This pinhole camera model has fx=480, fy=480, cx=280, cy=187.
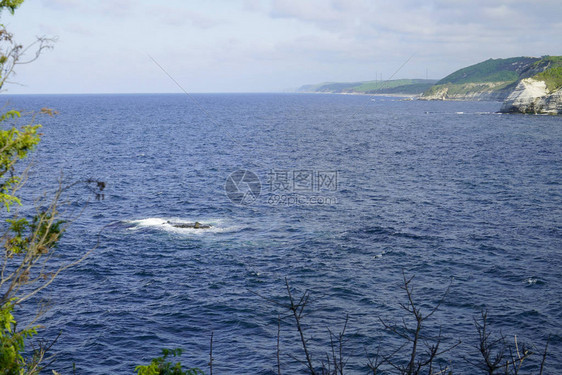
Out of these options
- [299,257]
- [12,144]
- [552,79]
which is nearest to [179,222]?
[299,257]

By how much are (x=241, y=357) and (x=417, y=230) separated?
23945mm

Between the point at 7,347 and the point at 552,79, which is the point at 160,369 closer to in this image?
the point at 7,347

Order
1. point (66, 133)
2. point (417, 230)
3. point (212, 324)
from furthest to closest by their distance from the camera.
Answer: point (66, 133), point (417, 230), point (212, 324)

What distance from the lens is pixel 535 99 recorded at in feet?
505

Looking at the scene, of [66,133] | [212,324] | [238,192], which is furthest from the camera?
[66,133]

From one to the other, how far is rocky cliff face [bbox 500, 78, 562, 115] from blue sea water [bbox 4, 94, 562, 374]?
81.8 metres

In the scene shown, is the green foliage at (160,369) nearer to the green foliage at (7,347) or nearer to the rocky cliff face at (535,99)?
the green foliage at (7,347)

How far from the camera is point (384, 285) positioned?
3297 cm

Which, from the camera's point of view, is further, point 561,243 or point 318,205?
point 318,205

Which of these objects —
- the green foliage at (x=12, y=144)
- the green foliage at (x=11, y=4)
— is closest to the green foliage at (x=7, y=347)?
the green foliage at (x=12, y=144)

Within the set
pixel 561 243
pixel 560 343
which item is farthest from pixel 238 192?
pixel 560 343

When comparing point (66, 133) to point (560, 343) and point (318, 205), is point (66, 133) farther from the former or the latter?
point (560, 343)

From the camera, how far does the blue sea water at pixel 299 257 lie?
26.7 metres

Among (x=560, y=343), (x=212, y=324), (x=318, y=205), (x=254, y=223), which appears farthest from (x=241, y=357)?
(x=318, y=205)
